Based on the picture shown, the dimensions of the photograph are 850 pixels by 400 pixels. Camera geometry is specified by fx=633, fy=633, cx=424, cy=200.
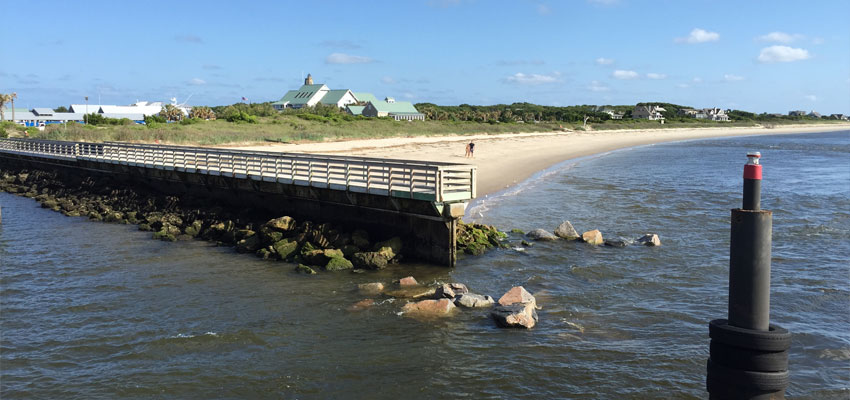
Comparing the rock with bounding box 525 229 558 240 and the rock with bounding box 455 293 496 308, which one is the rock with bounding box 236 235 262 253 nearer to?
the rock with bounding box 455 293 496 308

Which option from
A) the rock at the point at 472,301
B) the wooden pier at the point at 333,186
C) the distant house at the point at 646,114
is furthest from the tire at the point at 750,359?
the distant house at the point at 646,114

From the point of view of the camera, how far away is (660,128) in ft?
428

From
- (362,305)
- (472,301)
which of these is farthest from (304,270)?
(472,301)

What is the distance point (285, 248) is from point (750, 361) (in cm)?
1411

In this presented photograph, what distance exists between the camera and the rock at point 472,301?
13.0 m

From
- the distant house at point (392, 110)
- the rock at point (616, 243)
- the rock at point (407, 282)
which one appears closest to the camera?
the rock at point (407, 282)

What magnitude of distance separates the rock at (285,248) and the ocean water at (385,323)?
44 centimetres

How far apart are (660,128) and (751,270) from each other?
442 ft

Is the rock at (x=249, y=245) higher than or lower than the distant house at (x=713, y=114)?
lower

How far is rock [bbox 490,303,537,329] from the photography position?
38.5ft

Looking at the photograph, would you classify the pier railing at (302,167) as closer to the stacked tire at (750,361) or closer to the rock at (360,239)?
the rock at (360,239)

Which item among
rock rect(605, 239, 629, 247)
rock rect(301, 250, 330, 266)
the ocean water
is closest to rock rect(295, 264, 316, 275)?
the ocean water

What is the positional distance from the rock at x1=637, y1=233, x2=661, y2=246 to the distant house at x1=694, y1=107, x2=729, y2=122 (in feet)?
596

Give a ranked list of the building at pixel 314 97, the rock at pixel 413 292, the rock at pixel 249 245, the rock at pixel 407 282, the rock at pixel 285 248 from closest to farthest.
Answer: the rock at pixel 413 292 < the rock at pixel 407 282 < the rock at pixel 285 248 < the rock at pixel 249 245 < the building at pixel 314 97
